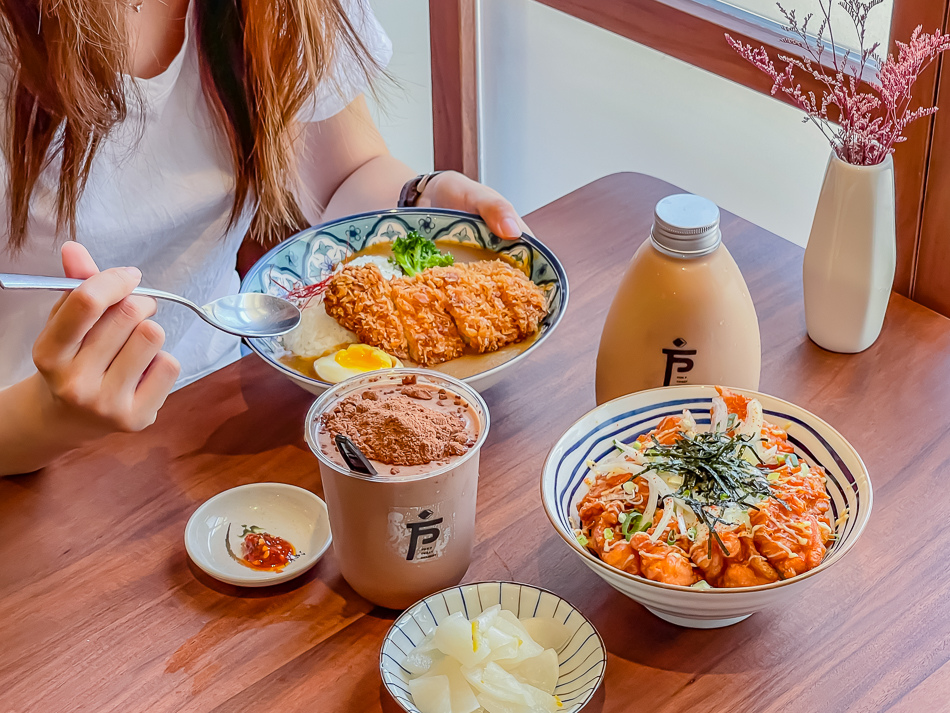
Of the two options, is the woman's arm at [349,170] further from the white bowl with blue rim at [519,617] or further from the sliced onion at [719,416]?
the white bowl with blue rim at [519,617]

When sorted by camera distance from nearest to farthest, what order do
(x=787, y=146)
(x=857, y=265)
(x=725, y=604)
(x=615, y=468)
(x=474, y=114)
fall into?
(x=725, y=604), (x=615, y=468), (x=857, y=265), (x=787, y=146), (x=474, y=114)

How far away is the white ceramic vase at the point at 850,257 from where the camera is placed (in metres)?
1.25

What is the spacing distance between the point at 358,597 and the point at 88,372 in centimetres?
38

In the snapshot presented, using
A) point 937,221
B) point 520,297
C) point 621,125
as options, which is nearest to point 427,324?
point 520,297

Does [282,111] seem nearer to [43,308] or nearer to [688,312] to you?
[43,308]

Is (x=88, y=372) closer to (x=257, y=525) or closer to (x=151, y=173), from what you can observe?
(x=257, y=525)

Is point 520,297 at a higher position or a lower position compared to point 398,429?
lower

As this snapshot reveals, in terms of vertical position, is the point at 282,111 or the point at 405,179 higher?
the point at 282,111

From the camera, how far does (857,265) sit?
128 centimetres

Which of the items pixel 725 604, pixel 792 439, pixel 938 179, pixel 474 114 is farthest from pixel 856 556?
pixel 474 114

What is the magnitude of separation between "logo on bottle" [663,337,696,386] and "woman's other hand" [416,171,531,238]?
45 centimetres

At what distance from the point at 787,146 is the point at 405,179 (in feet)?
2.91

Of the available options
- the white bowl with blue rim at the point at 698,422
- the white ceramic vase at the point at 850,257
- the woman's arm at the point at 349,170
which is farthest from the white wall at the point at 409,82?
the white bowl with blue rim at the point at 698,422

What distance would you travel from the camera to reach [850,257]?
1.28 metres
